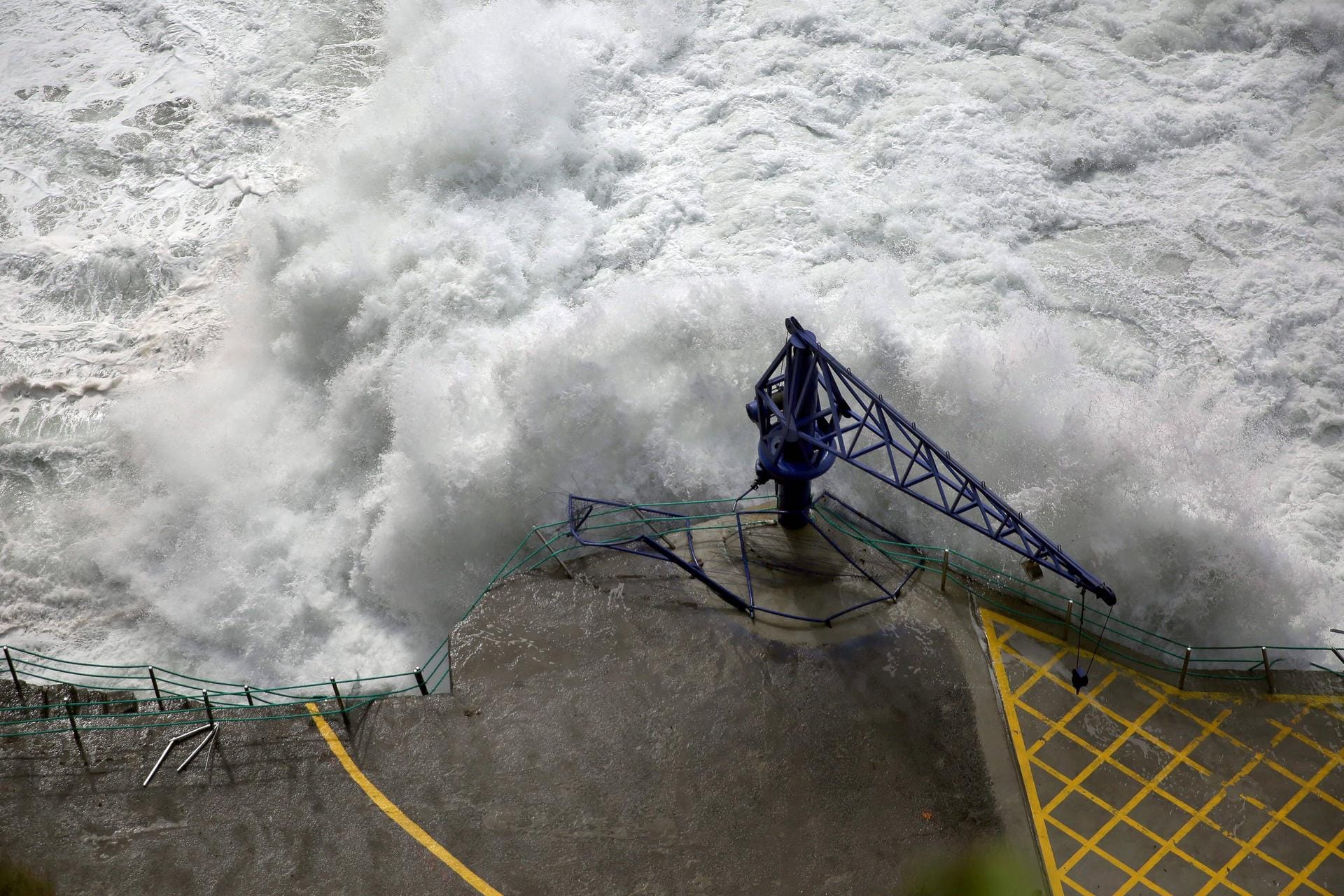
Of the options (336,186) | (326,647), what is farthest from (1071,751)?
(336,186)

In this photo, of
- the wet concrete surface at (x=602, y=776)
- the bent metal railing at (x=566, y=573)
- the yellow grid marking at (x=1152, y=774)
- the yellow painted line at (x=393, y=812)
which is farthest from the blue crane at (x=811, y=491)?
the yellow painted line at (x=393, y=812)

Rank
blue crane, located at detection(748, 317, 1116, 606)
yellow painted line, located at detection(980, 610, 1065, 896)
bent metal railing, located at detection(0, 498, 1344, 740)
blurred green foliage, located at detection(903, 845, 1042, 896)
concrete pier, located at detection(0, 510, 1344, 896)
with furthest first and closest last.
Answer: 1. bent metal railing, located at detection(0, 498, 1344, 740)
2. blue crane, located at detection(748, 317, 1116, 606)
3. concrete pier, located at detection(0, 510, 1344, 896)
4. yellow painted line, located at detection(980, 610, 1065, 896)
5. blurred green foliage, located at detection(903, 845, 1042, 896)

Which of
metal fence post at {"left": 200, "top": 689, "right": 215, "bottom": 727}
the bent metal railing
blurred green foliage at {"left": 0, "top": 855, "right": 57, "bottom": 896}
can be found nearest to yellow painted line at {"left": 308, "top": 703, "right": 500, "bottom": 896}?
the bent metal railing

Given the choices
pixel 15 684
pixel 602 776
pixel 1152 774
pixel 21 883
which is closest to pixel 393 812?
pixel 602 776

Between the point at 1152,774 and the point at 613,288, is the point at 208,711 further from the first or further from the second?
the point at 1152,774

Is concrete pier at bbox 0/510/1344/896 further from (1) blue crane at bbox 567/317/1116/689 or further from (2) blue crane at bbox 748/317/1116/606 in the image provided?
(2) blue crane at bbox 748/317/1116/606
